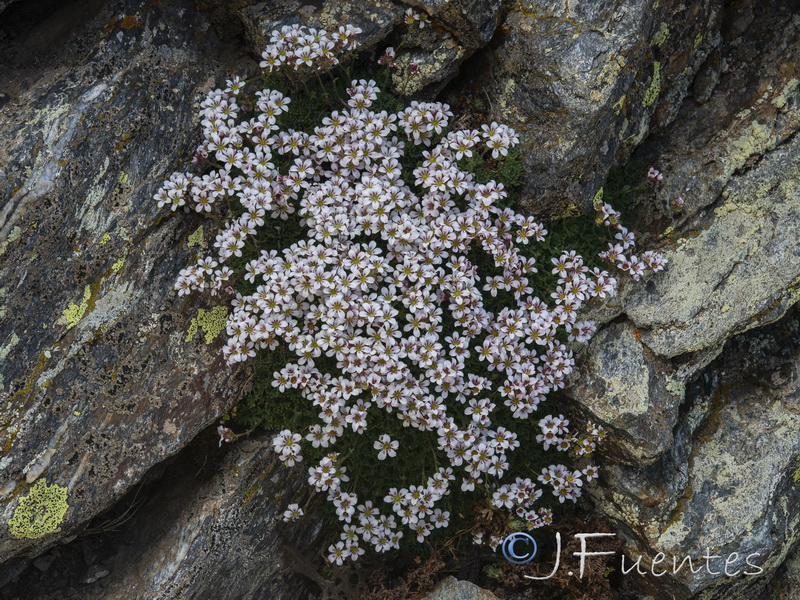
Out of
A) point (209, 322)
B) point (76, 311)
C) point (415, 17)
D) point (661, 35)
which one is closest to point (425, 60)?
point (415, 17)

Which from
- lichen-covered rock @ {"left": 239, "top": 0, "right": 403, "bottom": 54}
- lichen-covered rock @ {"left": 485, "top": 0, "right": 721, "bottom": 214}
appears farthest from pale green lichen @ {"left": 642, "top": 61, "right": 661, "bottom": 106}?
lichen-covered rock @ {"left": 239, "top": 0, "right": 403, "bottom": 54}

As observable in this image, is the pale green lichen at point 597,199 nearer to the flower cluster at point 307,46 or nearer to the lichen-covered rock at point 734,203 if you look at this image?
the lichen-covered rock at point 734,203

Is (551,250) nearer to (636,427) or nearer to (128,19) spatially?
(636,427)

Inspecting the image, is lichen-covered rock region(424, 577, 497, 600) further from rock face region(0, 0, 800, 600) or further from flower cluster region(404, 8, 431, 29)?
flower cluster region(404, 8, 431, 29)

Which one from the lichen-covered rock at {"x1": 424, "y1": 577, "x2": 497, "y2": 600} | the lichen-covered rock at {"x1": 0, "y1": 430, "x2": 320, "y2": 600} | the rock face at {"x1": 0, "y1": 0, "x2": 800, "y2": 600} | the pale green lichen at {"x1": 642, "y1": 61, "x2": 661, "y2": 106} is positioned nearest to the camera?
the rock face at {"x1": 0, "y1": 0, "x2": 800, "y2": 600}

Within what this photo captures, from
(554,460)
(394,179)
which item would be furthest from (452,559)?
(394,179)

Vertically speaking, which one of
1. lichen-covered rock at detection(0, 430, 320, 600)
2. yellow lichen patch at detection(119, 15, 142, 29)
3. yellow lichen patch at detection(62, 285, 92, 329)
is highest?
yellow lichen patch at detection(119, 15, 142, 29)

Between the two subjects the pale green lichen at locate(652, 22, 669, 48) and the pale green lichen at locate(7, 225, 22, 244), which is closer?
the pale green lichen at locate(7, 225, 22, 244)
